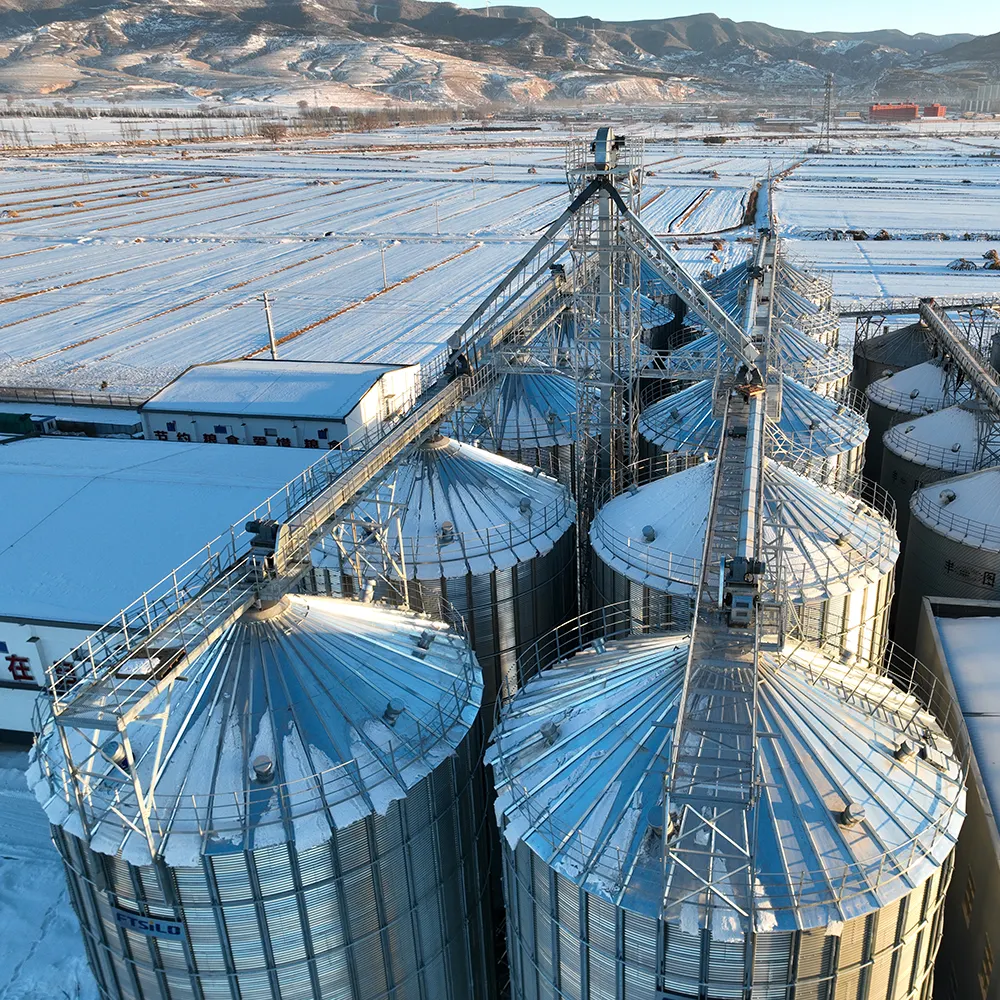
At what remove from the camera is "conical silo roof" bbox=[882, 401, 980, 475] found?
74.3 ft

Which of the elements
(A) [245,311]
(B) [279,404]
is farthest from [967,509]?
(A) [245,311]

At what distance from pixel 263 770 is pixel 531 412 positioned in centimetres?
1302

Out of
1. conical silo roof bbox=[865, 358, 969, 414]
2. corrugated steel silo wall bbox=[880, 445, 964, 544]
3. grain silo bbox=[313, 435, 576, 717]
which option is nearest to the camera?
grain silo bbox=[313, 435, 576, 717]

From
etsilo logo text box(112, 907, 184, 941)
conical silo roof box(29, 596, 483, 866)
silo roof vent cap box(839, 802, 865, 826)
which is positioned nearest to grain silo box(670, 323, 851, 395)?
conical silo roof box(29, 596, 483, 866)

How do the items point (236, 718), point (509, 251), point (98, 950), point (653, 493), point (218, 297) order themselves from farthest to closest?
point (509, 251), point (218, 297), point (653, 493), point (98, 950), point (236, 718)

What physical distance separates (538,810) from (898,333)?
28020 mm

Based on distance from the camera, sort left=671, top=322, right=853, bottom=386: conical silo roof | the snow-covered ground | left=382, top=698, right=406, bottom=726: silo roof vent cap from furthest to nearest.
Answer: left=671, top=322, right=853, bottom=386: conical silo roof < the snow-covered ground < left=382, top=698, right=406, bottom=726: silo roof vent cap

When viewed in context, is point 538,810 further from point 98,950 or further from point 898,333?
point 898,333

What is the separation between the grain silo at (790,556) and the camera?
14.5 meters

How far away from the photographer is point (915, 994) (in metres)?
10.4

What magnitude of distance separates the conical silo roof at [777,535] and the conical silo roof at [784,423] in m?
3.93

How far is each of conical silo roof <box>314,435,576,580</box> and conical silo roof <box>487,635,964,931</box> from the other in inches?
183

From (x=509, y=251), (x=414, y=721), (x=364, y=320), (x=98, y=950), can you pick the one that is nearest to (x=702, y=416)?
(x=414, y=721)

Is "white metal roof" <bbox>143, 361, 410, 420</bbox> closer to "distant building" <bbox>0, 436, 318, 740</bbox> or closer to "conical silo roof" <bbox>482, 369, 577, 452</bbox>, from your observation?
"distant building" <bbox>0, 436, 318, 740</bbox>
